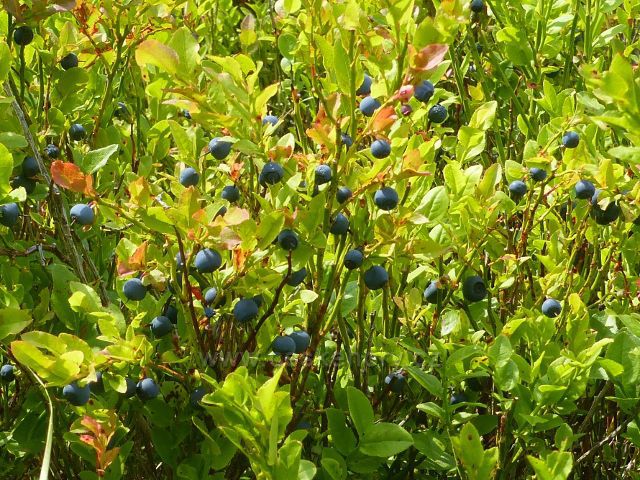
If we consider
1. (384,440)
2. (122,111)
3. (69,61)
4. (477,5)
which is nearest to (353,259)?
(384,440)

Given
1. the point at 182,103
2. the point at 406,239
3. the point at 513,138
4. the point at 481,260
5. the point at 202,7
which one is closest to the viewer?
the point at 182,103

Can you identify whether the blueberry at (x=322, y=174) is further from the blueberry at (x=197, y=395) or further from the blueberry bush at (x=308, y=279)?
the blueberry at (x=197, y=395)

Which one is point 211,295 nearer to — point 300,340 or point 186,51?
point 300,340

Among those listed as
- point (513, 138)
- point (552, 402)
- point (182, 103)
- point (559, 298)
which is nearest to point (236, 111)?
point (182, 103)

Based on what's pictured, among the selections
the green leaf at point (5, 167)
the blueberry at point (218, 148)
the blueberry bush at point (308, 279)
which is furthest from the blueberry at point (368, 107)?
the green leaf at point (5, 167)

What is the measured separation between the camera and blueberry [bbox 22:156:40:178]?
1560 millimetres

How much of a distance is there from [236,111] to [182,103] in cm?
8

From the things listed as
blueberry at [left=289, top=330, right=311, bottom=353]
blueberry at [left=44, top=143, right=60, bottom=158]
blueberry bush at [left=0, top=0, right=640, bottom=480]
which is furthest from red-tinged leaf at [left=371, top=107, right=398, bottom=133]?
blueberry at [left=44, top=143, right=60, bottom=158]

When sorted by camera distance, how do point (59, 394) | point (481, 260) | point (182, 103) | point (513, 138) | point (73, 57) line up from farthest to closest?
point (513, 138) → point (481, 260) → point (73, 57) → point (59, 394) → point (182, 103)

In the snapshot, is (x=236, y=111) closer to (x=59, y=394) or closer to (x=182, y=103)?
(x=182, y=103)

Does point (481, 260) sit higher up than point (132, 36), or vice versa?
point (132, 36)

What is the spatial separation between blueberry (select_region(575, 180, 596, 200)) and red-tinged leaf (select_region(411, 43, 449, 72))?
18.2 inches

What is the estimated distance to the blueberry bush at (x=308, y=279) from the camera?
4.18ft

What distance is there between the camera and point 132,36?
1818 millimetres
